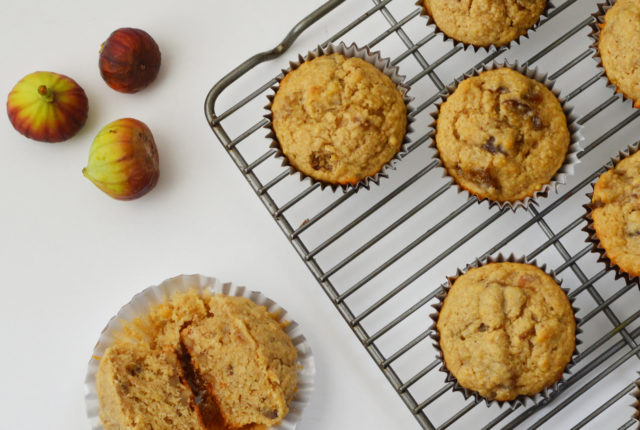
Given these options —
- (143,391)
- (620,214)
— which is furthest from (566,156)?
(143,391)

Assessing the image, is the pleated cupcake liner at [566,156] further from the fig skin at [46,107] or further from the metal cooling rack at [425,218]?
the fig skin at [46,107]

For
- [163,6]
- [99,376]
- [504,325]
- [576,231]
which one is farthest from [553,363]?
[163,6]

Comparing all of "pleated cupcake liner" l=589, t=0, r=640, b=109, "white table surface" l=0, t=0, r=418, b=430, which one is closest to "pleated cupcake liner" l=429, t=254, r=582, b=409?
"white table surface" l=0, t=0, r=418, b=430

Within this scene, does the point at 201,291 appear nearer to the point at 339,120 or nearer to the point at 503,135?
the point at 339,120

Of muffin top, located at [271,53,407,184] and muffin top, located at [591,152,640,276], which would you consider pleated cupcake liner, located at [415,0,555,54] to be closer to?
muffin top, located at [271,53,407,184]

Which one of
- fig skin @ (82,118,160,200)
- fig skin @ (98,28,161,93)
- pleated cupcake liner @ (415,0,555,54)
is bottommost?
pleated cupcake liner @ (415,0,555,54)

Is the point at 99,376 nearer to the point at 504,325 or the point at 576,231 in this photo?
the point at 504,325
